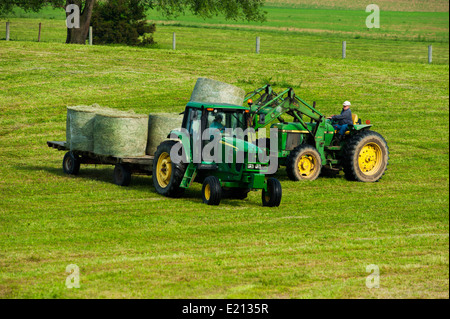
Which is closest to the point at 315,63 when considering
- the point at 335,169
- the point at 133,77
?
the point at 133,77

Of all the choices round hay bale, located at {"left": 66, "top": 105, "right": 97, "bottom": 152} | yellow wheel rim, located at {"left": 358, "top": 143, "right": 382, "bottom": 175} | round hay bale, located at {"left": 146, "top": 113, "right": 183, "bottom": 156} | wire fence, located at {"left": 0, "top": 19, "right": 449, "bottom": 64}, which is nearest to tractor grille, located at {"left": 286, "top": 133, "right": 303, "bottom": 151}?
yellow wheel rim, located at {"left": 358, "top": 143, "right": 382, "bottom": 175}

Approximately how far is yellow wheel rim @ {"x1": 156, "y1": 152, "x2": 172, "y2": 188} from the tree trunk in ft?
86.5

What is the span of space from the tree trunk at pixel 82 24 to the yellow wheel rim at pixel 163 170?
86.5 ft

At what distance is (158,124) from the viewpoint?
54.7 ft

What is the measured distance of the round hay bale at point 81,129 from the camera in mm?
16703

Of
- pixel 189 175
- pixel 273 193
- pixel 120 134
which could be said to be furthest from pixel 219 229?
pixel 120 134

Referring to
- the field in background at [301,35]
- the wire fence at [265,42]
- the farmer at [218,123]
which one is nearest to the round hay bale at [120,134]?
the farmer at [218,123]

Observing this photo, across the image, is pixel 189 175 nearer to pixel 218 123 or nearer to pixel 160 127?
pixel 218 123

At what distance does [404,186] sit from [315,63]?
21404mm

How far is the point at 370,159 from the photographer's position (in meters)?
17.4

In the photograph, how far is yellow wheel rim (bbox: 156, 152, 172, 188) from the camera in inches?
592

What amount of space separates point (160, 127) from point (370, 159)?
4865mm

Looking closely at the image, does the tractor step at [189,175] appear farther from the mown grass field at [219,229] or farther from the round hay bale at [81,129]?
the round hay bale at [81,129]

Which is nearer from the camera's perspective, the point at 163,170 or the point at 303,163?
the point at 163,170
